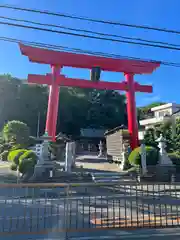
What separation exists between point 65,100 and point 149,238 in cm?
4436

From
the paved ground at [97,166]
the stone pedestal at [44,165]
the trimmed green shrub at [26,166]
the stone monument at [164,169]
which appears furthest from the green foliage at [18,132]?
the stone monument at [164,169]

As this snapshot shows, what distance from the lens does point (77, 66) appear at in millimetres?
17641

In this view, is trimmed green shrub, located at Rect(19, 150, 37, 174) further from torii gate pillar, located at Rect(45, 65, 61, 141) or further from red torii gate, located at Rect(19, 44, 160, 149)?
torii gate pillar, located at Rect(45, 65, 61, 141)

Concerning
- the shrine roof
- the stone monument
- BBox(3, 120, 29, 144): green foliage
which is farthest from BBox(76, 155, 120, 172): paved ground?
the shrine roof

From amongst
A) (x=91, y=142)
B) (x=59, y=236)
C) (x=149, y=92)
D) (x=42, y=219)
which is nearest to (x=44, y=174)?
(x=42, y=219)

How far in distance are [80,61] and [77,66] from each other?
1.65ft

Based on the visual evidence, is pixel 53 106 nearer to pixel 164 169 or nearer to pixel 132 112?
pixel 132 112

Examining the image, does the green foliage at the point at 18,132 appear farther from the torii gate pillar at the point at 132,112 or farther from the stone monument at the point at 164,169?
the stone monument at the point at 164,169

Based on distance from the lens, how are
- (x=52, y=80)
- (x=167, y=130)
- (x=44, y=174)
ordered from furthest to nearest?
(x=167, y=130)
(x=52, y=80)
(x=44, y=174)

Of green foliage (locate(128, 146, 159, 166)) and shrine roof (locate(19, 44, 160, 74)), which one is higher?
shrine roof (locate(19, 44, 160, 74))

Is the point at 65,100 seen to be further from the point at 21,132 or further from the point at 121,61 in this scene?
the point at 121,61

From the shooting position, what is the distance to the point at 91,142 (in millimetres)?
43031

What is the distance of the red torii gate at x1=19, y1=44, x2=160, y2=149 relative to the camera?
55.3ft

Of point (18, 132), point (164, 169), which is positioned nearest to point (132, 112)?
point (164, 169)
